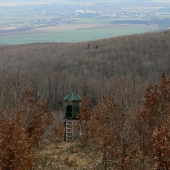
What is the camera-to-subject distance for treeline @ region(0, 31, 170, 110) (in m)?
56.8

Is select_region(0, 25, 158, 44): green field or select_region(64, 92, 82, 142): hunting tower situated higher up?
select_region(0, 25, 158, 44): green field

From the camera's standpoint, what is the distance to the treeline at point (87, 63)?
56.8m

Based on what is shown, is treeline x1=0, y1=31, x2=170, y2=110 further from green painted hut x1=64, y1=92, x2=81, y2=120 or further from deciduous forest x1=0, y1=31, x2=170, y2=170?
green painted hut x1=64, y1=92, x2=81, y2=120

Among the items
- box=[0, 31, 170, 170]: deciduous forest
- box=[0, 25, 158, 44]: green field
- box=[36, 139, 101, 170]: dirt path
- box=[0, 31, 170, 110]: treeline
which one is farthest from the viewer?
box=[0, 25, 158, 44]: green field

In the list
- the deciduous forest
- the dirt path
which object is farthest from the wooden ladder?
the deciduous forest

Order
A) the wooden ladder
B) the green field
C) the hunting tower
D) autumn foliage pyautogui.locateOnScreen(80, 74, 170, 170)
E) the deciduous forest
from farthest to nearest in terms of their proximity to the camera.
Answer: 1. the green field
2. the hunting tower
3. the wooden ladder
4. autumn foliage pyautogui.locateOnScreen(80, 74, 170, 170)
5. the deciduous forest

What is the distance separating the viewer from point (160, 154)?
26.8 feet

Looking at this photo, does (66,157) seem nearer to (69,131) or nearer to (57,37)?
(69,131)

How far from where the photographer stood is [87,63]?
73.2 m

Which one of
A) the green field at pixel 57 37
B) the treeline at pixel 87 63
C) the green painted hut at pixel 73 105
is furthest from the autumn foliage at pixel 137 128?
the green field at pixel 57 37

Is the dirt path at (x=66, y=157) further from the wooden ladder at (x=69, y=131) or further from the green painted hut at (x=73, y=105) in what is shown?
the green painted hut at (x=73, y=105)

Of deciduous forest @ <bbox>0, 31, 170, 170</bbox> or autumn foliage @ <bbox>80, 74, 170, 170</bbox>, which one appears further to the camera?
autumn foliage @ <bbox>80, 74, 170, 170</bbox>

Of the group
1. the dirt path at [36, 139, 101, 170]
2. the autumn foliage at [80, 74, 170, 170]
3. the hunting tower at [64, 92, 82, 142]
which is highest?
the autumn foliage at [80, 74, 170, 170]

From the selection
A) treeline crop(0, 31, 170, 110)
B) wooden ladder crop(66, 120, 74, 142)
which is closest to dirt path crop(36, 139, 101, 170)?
wooden ladder crop(66, 120, 74, 142)
